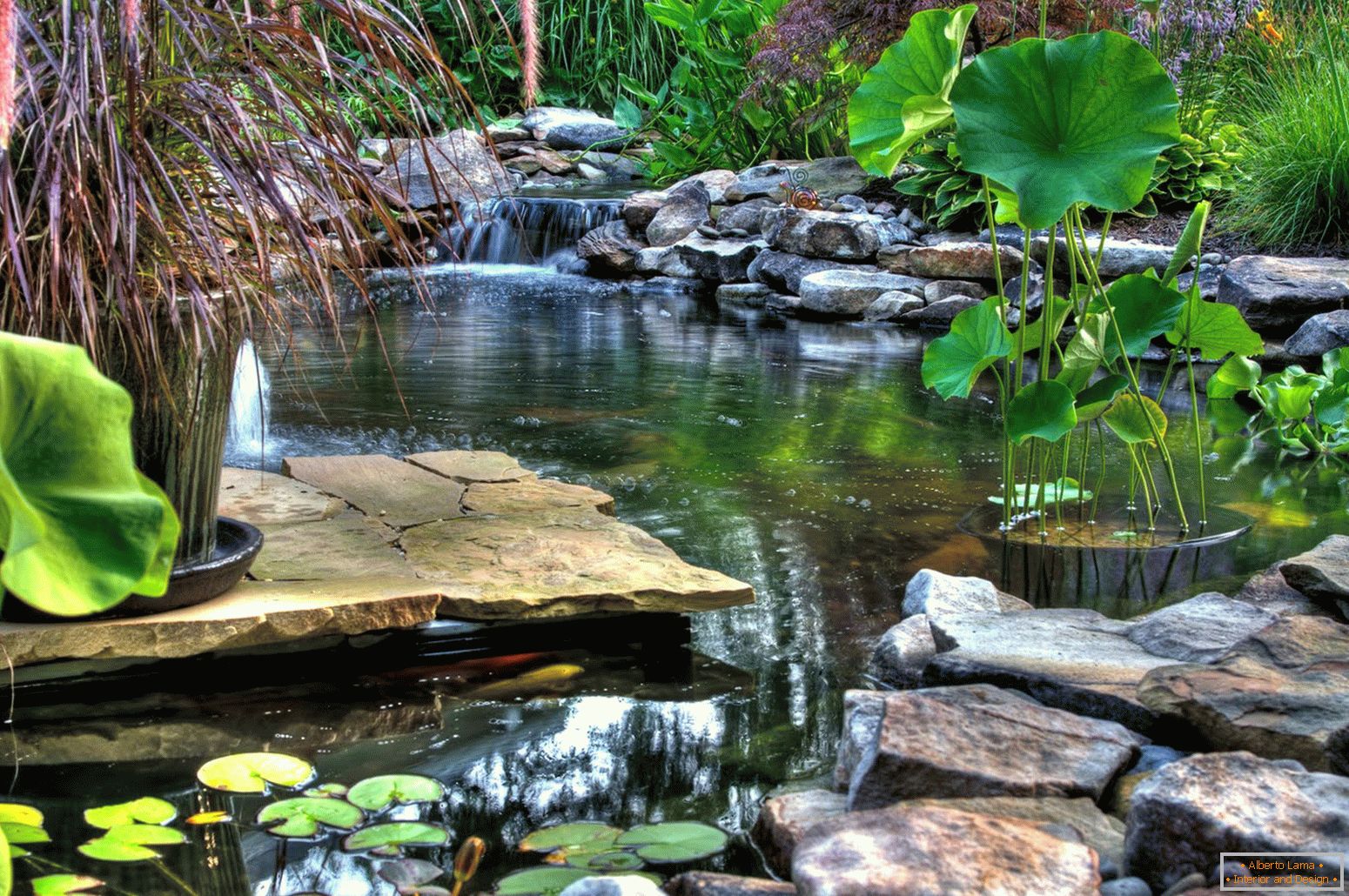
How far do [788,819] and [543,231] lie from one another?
9321 mm

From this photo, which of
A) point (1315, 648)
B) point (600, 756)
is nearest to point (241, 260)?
point (600, 756)

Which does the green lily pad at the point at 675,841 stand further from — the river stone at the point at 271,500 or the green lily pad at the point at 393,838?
the river stone at the point at 271,500

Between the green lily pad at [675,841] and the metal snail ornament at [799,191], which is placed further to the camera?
the metal snail ornament at [799,191]

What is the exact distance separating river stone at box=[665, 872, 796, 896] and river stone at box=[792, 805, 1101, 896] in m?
0.04

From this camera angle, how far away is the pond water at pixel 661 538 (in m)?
1.96

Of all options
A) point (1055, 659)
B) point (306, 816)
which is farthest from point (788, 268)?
point (306, 816)

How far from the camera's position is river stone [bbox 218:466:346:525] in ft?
9.29

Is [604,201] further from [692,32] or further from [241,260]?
[241,260]

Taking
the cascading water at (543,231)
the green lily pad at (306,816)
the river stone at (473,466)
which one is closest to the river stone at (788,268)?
the cascading water at (543,231)

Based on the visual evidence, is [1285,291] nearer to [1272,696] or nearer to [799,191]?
[799,191]

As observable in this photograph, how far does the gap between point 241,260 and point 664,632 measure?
109 cm

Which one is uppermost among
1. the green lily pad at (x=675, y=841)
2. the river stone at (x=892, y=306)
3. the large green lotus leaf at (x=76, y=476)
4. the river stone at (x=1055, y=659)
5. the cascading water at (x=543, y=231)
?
the cascading water at (x=543, y=231)

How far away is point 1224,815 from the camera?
1.53 m

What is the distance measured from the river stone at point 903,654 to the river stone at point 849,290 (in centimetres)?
581
